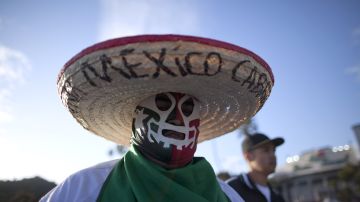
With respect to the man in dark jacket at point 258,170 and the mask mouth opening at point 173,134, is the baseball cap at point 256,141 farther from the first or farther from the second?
the mask mouth opening at point 173,134

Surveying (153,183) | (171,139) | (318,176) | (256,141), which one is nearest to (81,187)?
(153,183)

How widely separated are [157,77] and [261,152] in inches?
119

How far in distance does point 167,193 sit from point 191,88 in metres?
0.75

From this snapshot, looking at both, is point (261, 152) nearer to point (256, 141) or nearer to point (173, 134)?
point (256, 141)

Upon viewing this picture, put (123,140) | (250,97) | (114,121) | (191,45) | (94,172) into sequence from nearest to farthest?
(191,45) < (94,172) < (250,97) < (114,121) < (123,140)

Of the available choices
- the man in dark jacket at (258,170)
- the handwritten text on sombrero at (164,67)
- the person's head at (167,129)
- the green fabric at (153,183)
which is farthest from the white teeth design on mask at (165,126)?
the man in dark jacket at (258,170)

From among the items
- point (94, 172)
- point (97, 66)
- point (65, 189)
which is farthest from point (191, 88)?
point (65, 189)

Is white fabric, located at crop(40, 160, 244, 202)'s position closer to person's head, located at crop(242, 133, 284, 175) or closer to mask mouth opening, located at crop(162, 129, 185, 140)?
mask mouth opening, located at crop(162, 129, 185, 140)

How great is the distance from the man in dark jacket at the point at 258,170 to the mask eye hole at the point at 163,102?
2.35 metres

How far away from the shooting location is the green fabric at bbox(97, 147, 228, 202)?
6.42 ft

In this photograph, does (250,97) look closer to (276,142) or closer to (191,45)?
(191,45)

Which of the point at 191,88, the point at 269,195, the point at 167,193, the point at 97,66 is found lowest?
the point at 269,195

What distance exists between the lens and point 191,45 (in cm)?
175

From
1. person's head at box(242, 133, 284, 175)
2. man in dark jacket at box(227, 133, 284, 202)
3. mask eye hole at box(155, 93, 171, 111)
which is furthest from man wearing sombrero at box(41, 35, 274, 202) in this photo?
person's head at box(242, 133, 284, 175)
